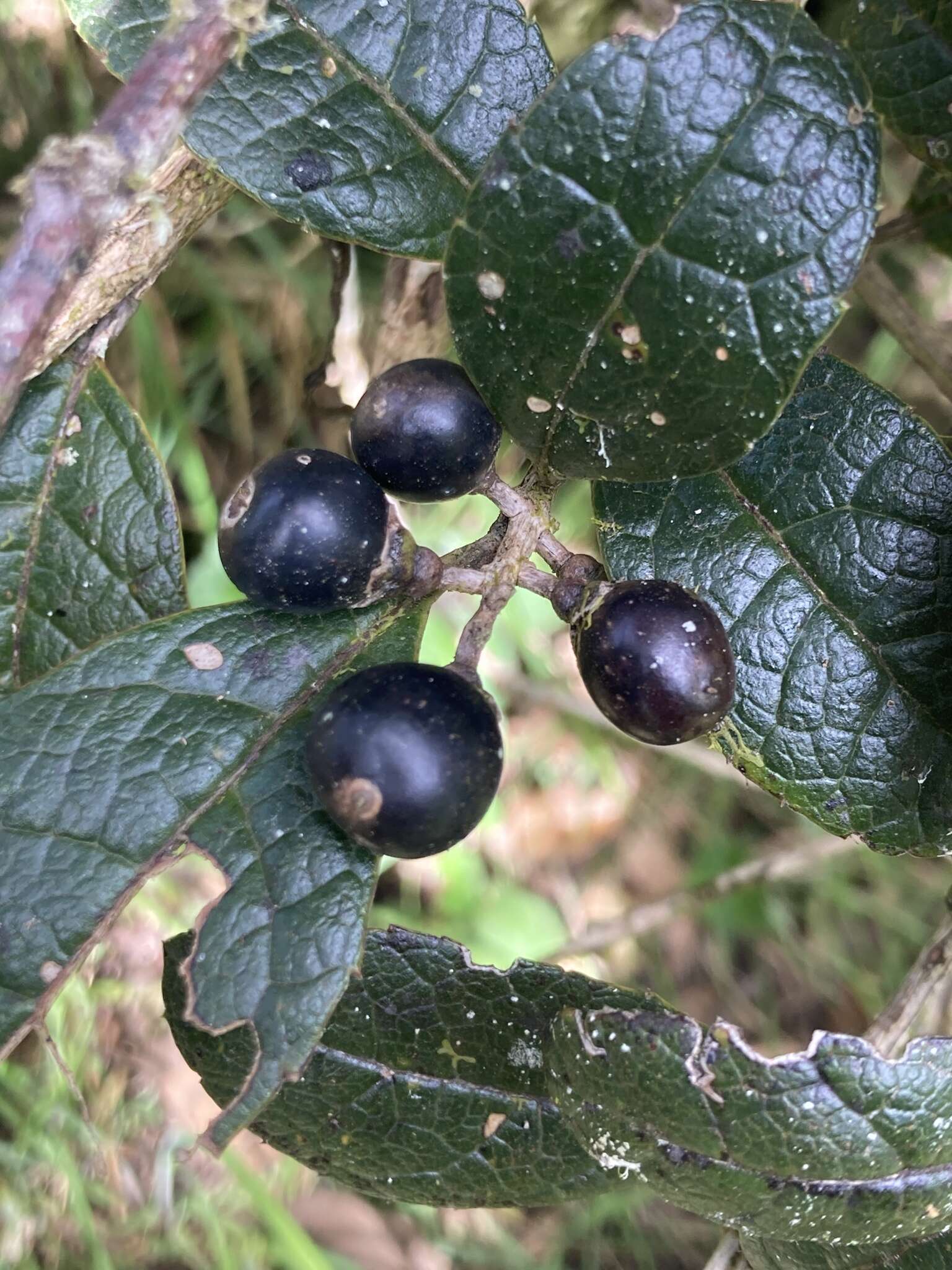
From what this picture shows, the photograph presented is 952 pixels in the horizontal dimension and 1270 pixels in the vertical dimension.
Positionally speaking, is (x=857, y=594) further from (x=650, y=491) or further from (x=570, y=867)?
(x=570, y=867)

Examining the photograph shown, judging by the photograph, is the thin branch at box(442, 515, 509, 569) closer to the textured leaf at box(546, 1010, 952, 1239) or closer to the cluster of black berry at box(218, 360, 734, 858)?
the cluster of black berry at box(218, 360, 734, 858)

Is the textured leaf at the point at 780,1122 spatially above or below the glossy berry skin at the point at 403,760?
below

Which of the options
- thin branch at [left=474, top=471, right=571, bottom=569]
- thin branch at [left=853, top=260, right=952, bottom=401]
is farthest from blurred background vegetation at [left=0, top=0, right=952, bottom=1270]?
thin branch at [left=474, top=471, right=571, bottom=569]

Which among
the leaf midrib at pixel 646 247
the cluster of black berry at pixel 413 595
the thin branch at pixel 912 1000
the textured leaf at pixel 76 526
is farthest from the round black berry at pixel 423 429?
the thin branch at pixel 912 1000

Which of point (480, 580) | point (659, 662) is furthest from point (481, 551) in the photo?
point (659, 662)

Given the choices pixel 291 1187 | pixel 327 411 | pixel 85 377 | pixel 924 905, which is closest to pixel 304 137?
pixel 85 377

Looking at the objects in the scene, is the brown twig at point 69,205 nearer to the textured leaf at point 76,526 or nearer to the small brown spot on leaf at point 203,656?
the small brown spot on leaf at point 203,656
